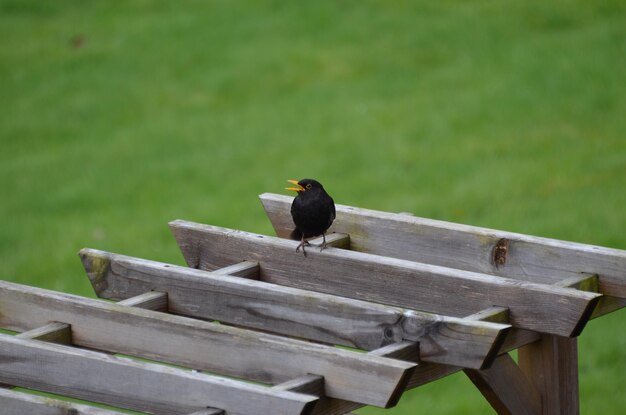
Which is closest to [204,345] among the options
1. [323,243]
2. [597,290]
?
[323,243]

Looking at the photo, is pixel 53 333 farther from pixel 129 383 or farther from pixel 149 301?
pixel 129 383

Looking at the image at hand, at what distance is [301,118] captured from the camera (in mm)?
13719

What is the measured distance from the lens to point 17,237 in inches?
475

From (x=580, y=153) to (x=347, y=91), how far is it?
11.3 ft

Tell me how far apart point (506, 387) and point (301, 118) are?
1015cm

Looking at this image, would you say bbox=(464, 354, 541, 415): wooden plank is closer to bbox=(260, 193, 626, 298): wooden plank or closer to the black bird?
bbox=(260, 193, 626, 298): wooden plank

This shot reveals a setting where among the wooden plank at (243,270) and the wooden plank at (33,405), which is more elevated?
the wooden plank at (243,270)

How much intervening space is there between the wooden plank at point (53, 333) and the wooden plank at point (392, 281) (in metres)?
0.79

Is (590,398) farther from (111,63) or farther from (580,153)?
(111,63)

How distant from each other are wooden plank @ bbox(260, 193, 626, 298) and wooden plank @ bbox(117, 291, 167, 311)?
945mm

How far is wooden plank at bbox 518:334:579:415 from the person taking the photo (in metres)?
3.86

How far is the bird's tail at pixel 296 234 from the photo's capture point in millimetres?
4352

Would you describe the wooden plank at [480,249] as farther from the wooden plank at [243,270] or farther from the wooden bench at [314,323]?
the wooden plank at [243,270]

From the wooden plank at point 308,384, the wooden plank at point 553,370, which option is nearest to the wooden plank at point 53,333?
the wooden plank at point 308,384
